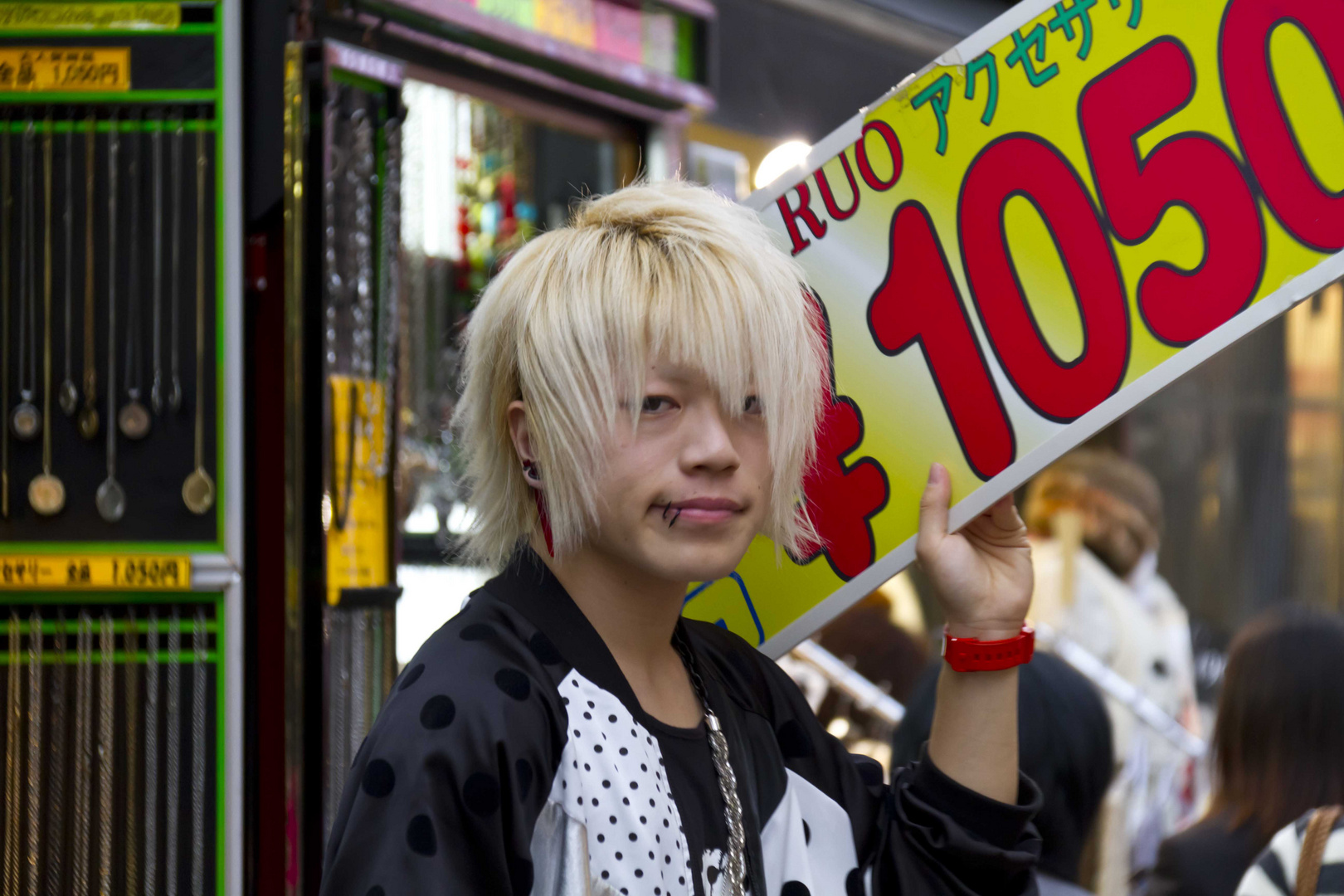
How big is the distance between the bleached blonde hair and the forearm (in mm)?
270

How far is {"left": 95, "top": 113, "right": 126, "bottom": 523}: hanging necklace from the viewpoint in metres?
1.80

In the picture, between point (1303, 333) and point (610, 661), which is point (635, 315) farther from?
Answer: point (1303, 333)

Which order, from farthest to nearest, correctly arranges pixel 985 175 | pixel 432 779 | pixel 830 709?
pixel 830 709 < pixel 985 175 < pixel 432 779

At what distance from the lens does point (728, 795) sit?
1.12 metres

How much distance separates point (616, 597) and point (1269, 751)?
4.94 feet

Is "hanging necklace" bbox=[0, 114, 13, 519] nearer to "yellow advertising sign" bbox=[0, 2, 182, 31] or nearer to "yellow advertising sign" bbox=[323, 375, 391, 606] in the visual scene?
"yellow advertising sign" bbox=[0, 2, 182, 31]

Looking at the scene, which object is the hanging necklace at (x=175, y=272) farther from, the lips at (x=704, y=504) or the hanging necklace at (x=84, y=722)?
the lips at (x=704, y=504)

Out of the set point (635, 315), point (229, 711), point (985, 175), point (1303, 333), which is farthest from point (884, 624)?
point (1303, 333)

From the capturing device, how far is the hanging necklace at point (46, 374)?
1.78m

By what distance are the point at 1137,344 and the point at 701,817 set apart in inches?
24.0

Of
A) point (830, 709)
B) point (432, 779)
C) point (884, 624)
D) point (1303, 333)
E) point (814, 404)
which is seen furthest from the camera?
point (1303, 333)

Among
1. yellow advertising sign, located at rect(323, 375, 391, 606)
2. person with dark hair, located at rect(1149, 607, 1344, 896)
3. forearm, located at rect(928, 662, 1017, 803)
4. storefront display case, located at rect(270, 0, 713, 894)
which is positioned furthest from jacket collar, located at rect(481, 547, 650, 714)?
person with dark hair, located at rect(1149, 607, 1344, 896)

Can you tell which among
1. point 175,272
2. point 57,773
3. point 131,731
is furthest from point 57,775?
point 175,272

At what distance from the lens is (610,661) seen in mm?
1082
